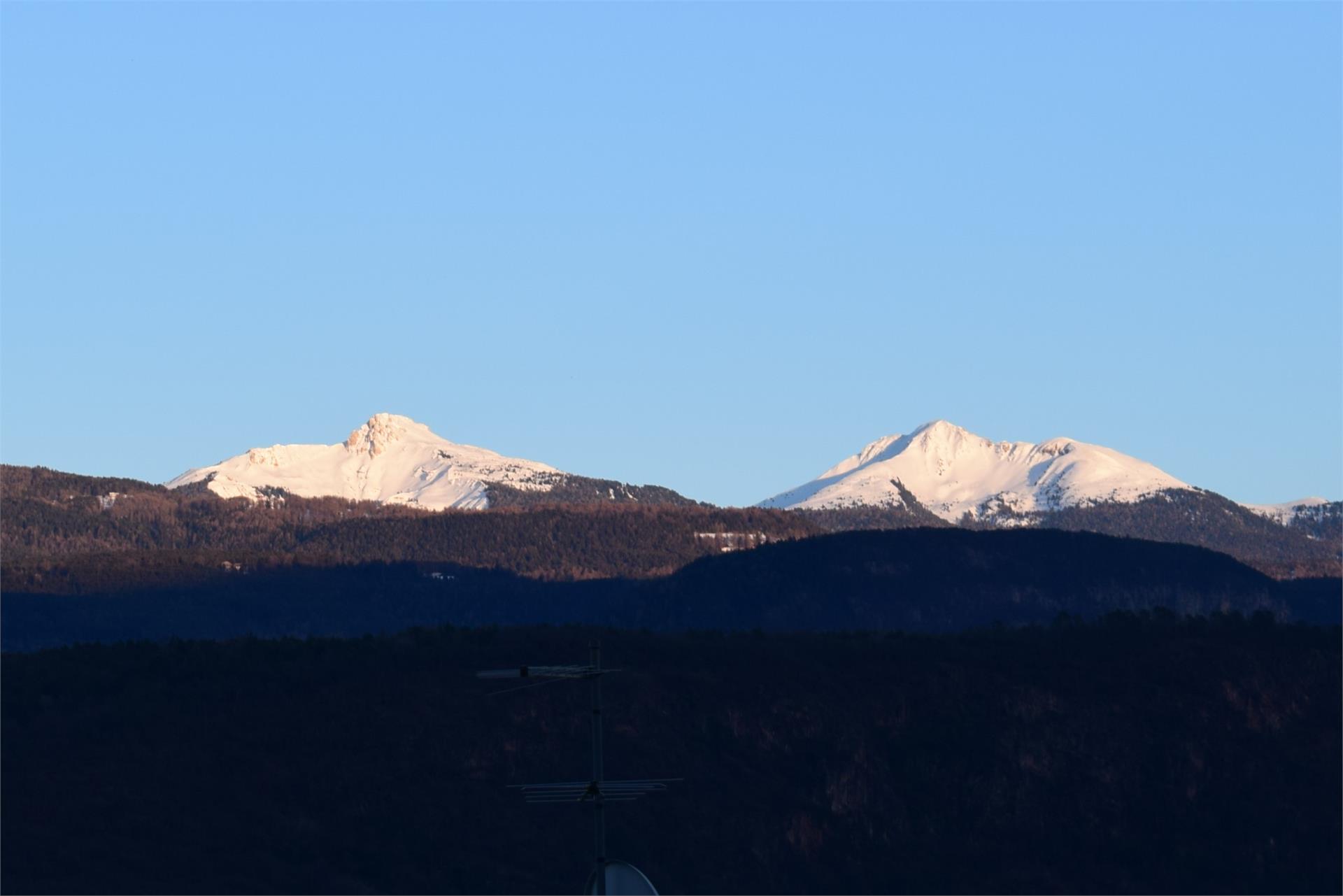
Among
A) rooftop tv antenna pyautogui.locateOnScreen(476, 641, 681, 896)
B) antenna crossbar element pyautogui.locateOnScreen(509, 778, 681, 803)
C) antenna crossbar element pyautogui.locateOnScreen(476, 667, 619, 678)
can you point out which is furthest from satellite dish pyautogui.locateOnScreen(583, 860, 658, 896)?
antenna crossbar element pyautogui.locateOnScreen(476, 667, 619, 678)

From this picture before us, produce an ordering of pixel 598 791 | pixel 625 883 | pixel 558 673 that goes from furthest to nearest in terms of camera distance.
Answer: pixel 625 883 < pixel 558 673 < pixel 598 791

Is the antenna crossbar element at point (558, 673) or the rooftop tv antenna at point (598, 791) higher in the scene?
the antenna crossbar element at point (558, 673)

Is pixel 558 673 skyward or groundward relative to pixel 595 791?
skyward

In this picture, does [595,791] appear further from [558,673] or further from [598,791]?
[558,673]

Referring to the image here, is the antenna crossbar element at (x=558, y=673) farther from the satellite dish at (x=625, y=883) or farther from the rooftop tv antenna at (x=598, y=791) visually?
the satellite dish at (x=625, y=883)

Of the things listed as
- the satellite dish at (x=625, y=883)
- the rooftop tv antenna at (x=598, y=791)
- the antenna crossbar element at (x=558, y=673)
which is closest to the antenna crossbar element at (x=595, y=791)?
the rooftop tv antenna at (x=598, y=791)

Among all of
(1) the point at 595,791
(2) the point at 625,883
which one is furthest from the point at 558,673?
(2) the point at 625,883

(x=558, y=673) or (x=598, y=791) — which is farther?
(x=558, y=673)

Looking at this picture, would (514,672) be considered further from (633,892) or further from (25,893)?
(25,893)

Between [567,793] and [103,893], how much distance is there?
6062 inches

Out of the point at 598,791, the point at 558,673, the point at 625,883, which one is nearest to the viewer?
the point at 598,791

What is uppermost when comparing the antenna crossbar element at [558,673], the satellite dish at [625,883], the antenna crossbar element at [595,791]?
the antenna crossbar element at [558,673]

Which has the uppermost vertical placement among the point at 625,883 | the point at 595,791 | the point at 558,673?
the point at 558,673

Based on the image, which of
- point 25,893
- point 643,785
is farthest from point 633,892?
point 25,893
